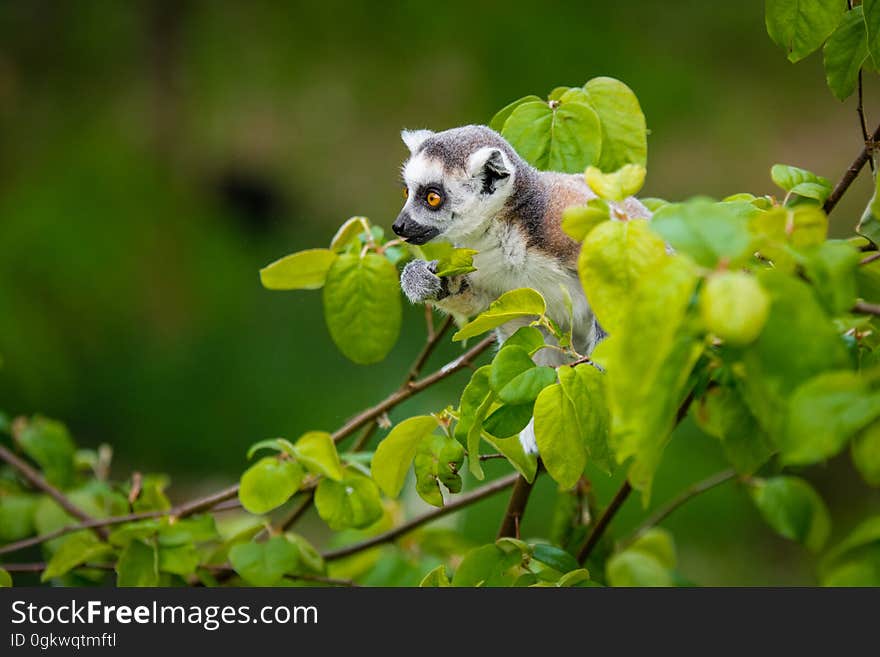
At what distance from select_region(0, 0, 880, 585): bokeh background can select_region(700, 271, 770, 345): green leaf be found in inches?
92.3

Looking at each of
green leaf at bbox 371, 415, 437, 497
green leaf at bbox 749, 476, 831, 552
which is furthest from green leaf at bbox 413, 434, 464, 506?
green leaf at bbox 749, 476, 831, 552

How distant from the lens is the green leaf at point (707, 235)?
1.77ft

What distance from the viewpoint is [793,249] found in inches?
24.2

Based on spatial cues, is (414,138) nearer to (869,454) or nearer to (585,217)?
(585,217)

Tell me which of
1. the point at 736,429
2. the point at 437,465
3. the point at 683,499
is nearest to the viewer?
the point at 736,429

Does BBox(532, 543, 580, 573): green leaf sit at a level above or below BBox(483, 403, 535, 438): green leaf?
below

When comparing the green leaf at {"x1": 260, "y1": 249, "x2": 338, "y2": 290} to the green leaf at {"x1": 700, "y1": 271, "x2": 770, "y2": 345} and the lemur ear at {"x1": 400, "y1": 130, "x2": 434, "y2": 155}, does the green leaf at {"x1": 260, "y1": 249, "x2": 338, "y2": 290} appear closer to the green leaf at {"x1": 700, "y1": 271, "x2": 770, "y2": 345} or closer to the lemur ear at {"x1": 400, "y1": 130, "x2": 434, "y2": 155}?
the lemur ear at {"x1": 400, "y1": 130, "x2": 434, "y2": 155}

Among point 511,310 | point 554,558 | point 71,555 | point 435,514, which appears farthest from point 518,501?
point 71,555

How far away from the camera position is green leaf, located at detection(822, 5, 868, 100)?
37.0 inches

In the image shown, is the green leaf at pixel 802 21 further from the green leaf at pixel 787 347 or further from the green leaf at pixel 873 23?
the green leaf at pixel 787 347

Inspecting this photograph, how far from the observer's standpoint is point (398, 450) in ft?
3.02

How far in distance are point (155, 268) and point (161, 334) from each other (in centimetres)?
23

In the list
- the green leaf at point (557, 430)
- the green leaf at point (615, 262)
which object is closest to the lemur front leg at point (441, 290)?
the green leaf at point (557, 430)

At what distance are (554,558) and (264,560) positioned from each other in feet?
1.10
